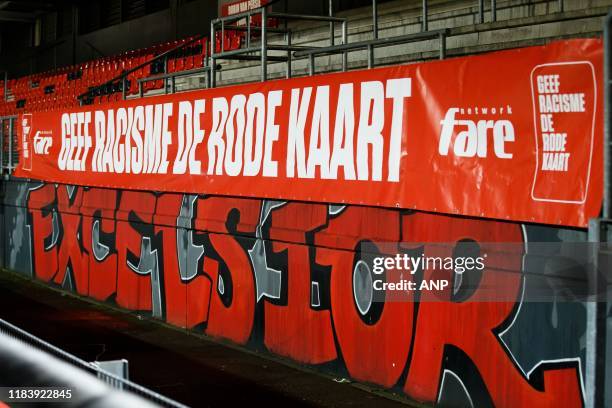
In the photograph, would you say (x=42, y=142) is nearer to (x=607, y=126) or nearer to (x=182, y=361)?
(x=182, y=361)

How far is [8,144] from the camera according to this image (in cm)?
1647

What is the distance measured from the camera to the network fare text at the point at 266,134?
7.45 metres

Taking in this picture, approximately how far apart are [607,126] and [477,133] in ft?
3.89

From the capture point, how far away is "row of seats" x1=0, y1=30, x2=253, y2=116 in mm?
19844

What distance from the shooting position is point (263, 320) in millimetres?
9234

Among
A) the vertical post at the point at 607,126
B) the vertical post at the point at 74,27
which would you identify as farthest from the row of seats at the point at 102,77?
the vertical post at the point at 607,126

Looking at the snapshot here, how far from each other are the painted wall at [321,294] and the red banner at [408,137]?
234 mm

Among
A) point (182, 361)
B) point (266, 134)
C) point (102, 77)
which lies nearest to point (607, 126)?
point (266, 134)

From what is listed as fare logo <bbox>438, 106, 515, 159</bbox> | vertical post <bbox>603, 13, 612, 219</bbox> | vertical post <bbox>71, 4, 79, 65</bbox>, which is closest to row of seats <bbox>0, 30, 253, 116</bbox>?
vertical post <bbox>71, 4, 79, 65</bbox>

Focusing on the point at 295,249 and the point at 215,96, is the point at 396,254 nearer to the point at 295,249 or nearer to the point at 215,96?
the point at 295,249

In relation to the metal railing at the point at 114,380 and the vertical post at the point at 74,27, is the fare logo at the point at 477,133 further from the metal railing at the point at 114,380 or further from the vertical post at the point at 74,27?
the vertical post at the point at 74,27

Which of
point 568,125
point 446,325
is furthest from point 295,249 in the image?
point 568,125

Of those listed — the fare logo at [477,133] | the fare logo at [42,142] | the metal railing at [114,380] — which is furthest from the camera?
the fare logo at [42,142]

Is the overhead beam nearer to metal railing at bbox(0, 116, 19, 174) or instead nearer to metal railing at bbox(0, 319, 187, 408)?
metal railing at bbox(0, 116, 19, 174)
